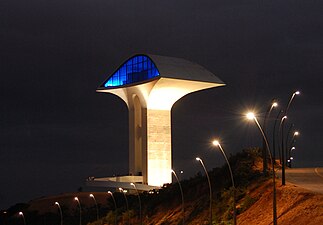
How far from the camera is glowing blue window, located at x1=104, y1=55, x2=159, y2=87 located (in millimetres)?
64062

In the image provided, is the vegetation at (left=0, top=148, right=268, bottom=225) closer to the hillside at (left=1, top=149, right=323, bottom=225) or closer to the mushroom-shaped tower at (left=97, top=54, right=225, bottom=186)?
the hillside at (left=1, top=149, right=323, bottom=225)

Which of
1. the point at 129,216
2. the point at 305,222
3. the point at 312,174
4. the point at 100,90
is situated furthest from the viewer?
the point at 100,90

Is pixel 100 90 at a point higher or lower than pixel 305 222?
higher

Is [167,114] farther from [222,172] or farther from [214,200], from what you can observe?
[214,200]

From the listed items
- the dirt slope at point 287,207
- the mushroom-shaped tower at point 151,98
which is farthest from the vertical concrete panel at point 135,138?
the dirt slope at point 287,207

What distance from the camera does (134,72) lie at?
66500 millimetres

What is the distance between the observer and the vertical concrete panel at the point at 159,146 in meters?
65.6

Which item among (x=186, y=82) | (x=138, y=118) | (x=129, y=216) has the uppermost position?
(x=186, y=82)

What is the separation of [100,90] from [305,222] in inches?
1869

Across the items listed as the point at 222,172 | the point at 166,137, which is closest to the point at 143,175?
the point at 166,137

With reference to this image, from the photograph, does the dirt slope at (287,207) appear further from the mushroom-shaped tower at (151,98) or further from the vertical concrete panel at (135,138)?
the vertical concrete panel at (135,138)

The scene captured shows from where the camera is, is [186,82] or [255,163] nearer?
[255,163]

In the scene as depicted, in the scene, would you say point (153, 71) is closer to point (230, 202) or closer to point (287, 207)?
point (230, 202)

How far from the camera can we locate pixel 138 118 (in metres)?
68.5
